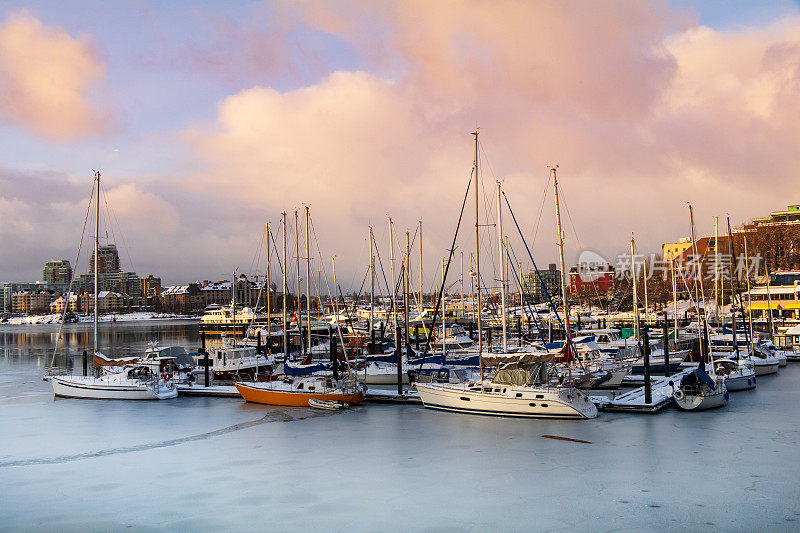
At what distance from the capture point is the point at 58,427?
3244 cm

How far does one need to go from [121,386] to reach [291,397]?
39.1 ft

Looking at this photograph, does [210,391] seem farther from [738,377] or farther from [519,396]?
[738,377]

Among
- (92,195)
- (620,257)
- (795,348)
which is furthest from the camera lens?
(620,257)

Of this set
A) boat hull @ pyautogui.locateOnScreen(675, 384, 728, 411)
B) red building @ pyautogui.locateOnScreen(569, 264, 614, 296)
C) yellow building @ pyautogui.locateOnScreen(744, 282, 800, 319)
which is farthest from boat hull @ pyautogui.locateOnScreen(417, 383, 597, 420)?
red building @ pyautogui.locateOnScreen(569, 264, 614, 296)

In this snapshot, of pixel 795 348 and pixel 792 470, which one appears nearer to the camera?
pixel 792 470

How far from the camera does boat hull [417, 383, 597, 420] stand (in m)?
30.8

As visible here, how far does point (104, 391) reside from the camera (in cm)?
4156

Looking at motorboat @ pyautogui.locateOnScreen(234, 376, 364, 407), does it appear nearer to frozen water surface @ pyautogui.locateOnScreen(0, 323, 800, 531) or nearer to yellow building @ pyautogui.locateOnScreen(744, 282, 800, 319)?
frozen water surface @ pyautogui.locateOnScreen(0, 323, 800, 531)

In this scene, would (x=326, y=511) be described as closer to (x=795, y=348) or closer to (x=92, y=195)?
(x=92, y=195)

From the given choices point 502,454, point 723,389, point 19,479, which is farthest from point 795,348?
point 19,479

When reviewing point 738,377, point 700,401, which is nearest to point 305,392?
point 700,401

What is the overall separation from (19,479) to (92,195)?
1147 inches

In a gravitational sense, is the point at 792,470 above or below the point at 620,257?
below

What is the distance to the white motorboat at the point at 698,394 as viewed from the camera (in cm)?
3325
